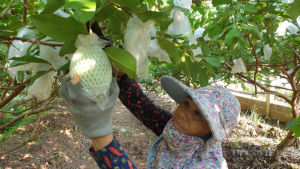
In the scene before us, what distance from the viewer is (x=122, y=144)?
4.21 m

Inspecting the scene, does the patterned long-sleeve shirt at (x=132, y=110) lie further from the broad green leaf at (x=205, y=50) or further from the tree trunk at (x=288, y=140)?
the tree trunk at (x=288, y=140)

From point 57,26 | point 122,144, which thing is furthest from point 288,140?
point 57,26

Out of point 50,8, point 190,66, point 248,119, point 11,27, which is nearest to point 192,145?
point 190,66

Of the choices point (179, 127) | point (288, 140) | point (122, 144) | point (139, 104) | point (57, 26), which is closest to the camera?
point (57, 26)

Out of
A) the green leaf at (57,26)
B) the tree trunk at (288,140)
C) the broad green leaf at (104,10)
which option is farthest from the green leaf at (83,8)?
the tree trunk at (288,140)

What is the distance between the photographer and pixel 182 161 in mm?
1146

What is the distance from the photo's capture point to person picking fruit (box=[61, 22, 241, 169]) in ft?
2.62

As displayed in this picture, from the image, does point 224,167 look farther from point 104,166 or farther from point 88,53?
point 88,53

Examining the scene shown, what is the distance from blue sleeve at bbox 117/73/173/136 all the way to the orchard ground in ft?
8.14

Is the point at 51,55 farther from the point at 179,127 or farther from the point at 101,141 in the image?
the point at 179,127

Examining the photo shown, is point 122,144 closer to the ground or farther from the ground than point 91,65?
closer to the ground

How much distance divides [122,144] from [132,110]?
3.09 meters

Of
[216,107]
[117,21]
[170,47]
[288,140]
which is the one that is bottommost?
[288,140]

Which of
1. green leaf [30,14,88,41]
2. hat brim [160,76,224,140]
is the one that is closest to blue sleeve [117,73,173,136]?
hat brim [160,76,224,140]
